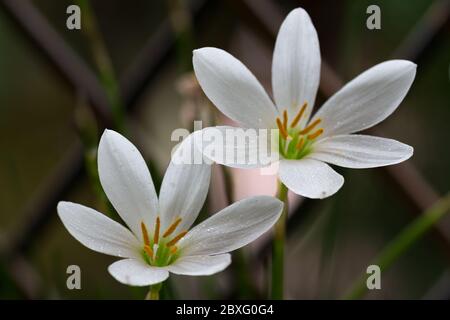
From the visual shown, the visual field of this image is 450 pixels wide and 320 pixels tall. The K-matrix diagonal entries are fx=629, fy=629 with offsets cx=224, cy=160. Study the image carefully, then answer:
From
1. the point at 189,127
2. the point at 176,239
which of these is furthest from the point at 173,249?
the point at 189,127

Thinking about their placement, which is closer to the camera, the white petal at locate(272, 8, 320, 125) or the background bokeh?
the white petal at locate(272, 8, 320, 125)

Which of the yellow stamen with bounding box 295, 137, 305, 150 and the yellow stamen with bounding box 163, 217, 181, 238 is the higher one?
the yellow stamen with bounding box 295, 137, 305, 150

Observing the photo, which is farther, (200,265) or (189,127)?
(189,127)

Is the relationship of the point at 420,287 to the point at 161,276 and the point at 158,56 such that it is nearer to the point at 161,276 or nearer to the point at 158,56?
the point at 158,56

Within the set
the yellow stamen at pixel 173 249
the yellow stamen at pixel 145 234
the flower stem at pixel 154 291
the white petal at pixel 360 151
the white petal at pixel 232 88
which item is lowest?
the flower stem at pixel 154 291

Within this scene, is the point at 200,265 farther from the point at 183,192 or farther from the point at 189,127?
the point at 189,127

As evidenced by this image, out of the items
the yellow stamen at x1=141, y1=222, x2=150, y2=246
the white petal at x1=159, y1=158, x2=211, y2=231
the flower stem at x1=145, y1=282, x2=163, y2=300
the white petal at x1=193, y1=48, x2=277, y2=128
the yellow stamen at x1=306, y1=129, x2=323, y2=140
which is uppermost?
the white petal at x1=193, y1=48, x2=277, y2=128
